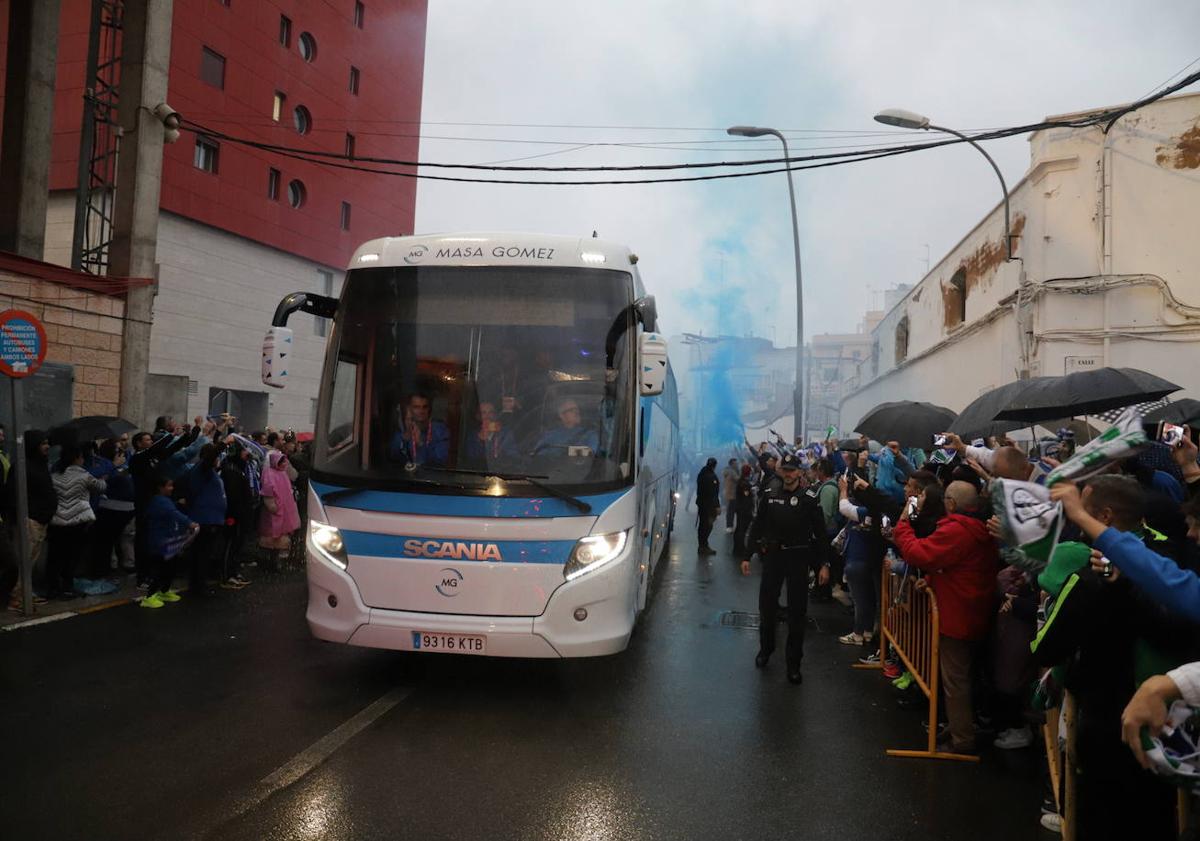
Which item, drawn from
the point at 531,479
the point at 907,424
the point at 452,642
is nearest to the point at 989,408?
the point at 907,424

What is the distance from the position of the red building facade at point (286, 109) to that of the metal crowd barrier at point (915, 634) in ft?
74.1

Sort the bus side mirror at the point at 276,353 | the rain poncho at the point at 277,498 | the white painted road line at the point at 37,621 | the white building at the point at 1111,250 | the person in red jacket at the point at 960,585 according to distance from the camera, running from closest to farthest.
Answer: the person in red jacket at the point at 960,585 < the bus side mirror at the point at 276,353 < the white painted road line at the point at 37,621 < the rain poncho at the point at 277,498 < the white building at the point at 1111,250

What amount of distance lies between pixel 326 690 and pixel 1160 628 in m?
5.21

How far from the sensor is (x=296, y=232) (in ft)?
89.9

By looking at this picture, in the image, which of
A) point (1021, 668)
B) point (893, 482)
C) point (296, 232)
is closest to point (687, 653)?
point (893, 482)

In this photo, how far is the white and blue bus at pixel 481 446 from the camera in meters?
5.52

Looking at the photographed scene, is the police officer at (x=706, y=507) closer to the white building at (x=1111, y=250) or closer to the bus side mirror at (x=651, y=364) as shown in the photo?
the white building at (x=1111, y=250)

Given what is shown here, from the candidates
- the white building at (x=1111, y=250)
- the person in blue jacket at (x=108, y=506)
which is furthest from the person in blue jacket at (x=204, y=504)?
the white building at (x=1111, y=250)

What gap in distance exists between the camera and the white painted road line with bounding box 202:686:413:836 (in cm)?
398

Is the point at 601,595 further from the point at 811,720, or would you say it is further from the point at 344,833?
the point at 344,833

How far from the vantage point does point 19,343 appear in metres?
7.95

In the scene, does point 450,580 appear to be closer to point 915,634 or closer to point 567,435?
point 567,435

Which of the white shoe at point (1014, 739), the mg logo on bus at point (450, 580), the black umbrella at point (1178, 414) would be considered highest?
the black umbrella at point (1178, 414)

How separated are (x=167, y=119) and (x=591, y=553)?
1349 cm
